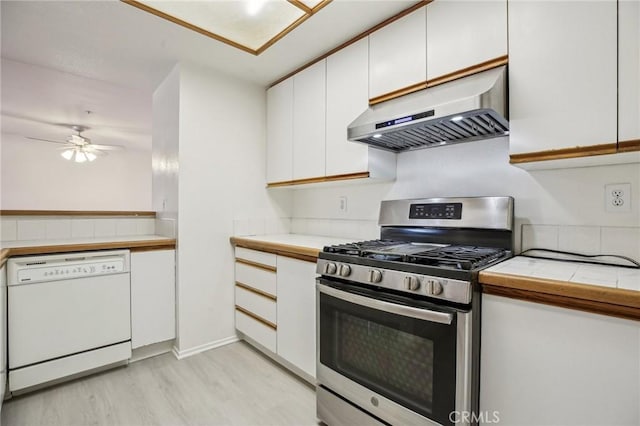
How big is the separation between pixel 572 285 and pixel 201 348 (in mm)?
2394

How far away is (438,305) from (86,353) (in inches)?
86.3

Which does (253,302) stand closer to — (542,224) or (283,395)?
(283,395)

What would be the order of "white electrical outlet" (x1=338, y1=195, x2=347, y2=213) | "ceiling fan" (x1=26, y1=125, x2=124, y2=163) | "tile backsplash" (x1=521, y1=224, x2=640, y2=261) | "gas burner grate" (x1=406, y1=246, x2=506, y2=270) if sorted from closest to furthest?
"gas burner grate" (x1=406, y1=246, x2=506, y2=270) < "tile backsplash" (x1=521, y1=224, x2=640, y2=261) < "white electrical outlet" (x1=338, y1=195, x2=347, y2=213) < "ceiling fan" (x1=26, y1=125, x2=124, y2=163)

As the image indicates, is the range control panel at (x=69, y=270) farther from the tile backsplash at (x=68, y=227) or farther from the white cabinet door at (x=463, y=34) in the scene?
the white cabinet door at (x=463, y=34)

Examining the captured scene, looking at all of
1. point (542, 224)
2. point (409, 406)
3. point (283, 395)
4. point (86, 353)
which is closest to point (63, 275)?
point (86, 353)

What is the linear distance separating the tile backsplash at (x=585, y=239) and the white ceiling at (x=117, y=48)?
4.45ft

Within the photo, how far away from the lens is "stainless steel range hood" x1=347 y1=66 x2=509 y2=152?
51.3 inches

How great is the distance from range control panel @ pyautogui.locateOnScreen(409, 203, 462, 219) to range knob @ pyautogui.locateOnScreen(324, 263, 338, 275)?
0.64 metres

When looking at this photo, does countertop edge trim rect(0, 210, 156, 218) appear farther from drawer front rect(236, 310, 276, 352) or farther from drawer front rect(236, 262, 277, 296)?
drawer front rect(236, 310, 276, 352)

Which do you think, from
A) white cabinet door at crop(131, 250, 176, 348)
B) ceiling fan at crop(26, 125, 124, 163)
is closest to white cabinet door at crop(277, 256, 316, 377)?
white cabinet door at crop(131, 250, 176, 348)

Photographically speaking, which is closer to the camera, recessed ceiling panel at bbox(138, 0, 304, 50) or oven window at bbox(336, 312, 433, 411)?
oven window at bbox(336, 312, 433, 411)

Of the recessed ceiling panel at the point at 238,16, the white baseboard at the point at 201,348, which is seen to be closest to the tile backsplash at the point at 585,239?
the recessed ceiling panel at the point at 238,16

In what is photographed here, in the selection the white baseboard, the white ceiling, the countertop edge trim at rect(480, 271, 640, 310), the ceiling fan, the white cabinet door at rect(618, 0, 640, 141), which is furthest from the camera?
the ceiling fan

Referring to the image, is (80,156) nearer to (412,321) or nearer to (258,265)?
(258,265)
